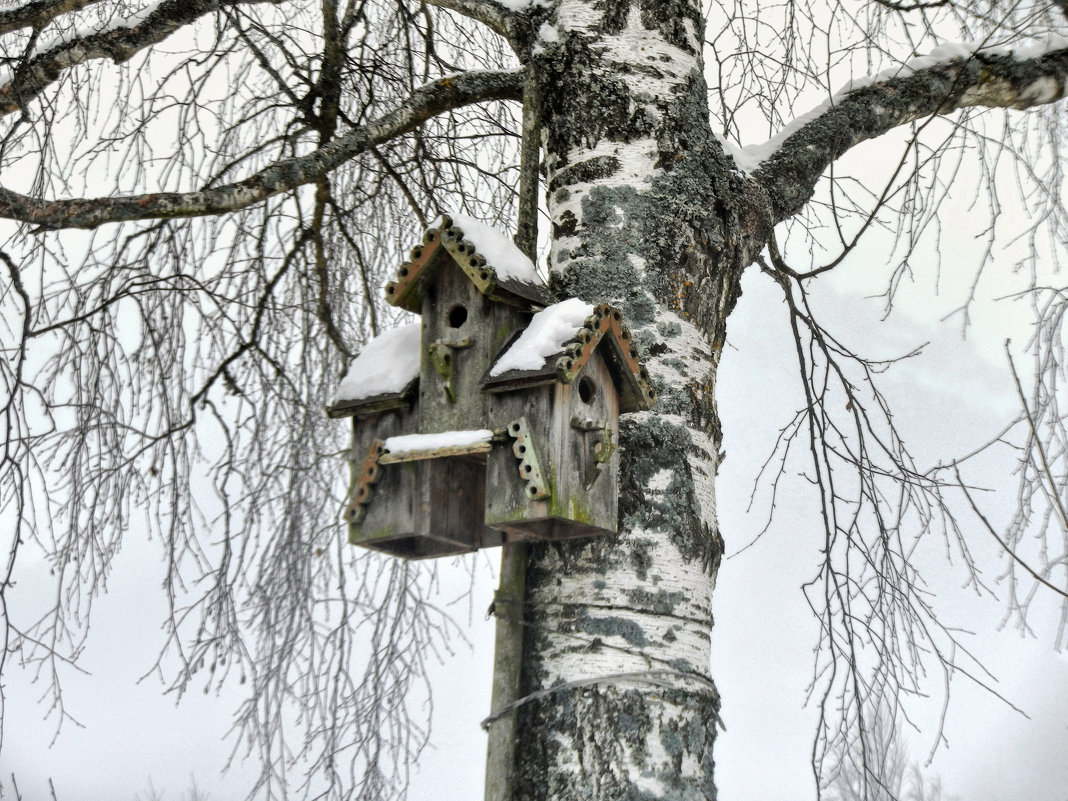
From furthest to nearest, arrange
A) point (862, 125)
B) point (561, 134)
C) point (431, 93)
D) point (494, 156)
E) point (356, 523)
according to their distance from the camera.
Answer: point (494, 156)
point (862, 125)
point (431, 93)
point (561, 134)
point (356, 523)

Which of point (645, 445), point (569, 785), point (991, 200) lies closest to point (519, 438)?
point (645, 445)

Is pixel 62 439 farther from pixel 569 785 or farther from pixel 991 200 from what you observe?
pixel 991 200

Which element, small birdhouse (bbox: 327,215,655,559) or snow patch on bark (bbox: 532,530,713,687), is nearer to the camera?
small birdhouse (bbox: 327,215,655,559)

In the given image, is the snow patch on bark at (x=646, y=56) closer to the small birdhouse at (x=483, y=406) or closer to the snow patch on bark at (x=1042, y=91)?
the small birdhouse at (x=483, y=406)

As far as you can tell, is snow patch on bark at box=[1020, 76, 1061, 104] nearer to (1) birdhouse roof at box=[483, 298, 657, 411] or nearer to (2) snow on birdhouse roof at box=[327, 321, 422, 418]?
(1) birdhouse roof at box=[483, 298, 657, 411]

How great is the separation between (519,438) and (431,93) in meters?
1.03

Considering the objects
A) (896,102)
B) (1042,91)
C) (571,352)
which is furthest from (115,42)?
(1042,91)

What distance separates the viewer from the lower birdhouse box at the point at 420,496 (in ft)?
6.47

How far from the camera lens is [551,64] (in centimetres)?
240

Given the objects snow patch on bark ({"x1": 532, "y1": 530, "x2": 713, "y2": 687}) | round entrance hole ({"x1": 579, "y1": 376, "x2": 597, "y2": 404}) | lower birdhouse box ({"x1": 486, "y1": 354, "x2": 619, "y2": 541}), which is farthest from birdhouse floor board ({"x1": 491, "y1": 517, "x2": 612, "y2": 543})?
round entrance hole ({"x1": 579, "y1": 376, "x2": 597, "y2": 404})

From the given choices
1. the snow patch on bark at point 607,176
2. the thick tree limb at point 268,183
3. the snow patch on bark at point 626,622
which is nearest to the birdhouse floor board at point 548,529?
the snow patch on bark at point 626,622

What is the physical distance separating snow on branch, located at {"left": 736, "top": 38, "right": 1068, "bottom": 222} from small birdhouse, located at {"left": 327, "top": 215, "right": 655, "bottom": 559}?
2.65ft

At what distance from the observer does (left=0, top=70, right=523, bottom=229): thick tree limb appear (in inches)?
91.6

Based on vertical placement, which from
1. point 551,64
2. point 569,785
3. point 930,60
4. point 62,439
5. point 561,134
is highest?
point 930,60
